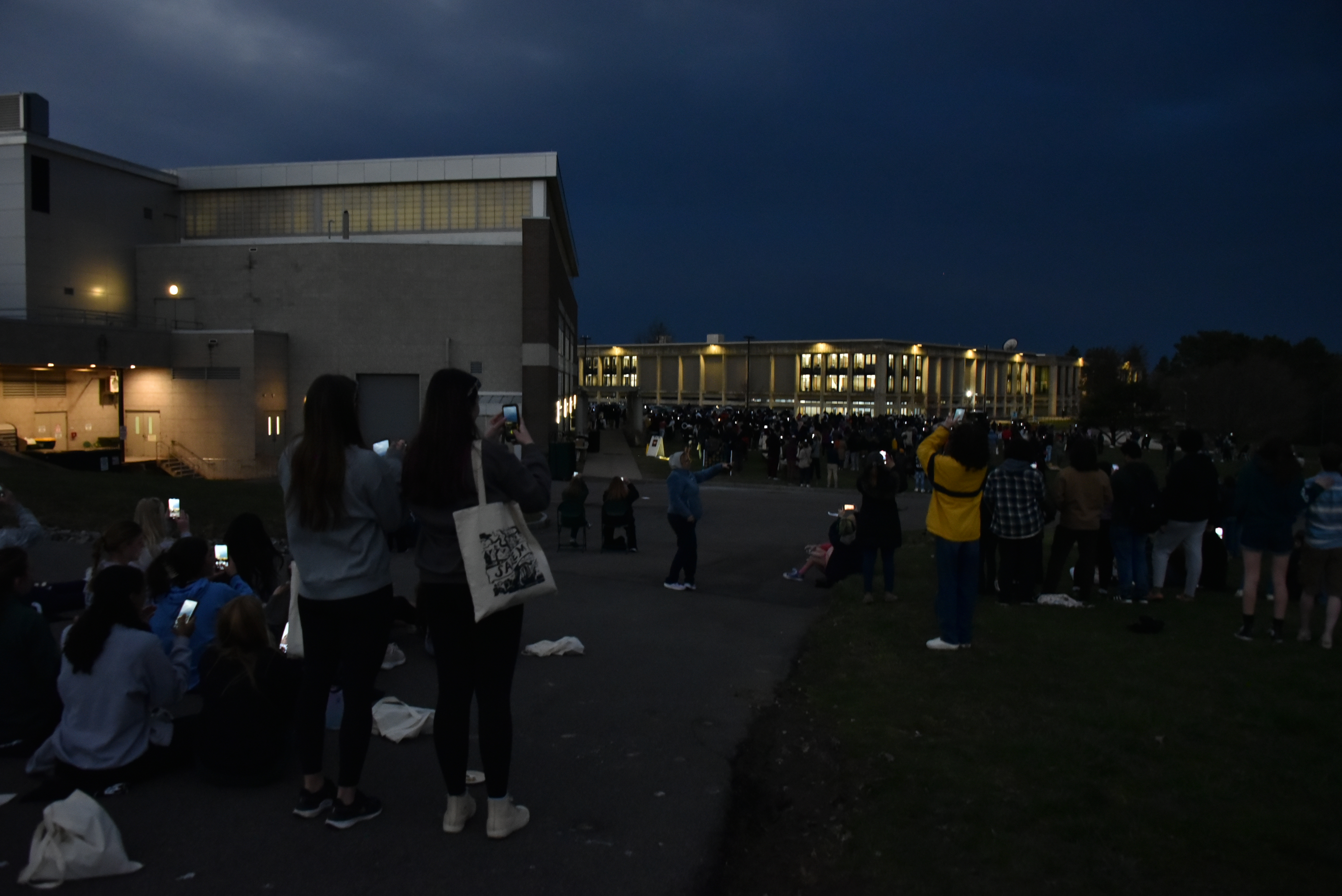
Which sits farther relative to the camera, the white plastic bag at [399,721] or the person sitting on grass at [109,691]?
the white plastic bag at [399,721]

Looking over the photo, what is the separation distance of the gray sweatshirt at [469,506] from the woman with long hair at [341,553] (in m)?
0.13

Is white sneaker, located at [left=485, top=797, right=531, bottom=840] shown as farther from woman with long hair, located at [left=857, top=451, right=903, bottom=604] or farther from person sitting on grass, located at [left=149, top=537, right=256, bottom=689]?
woman with long hair, located at [left=857, top=451, right=903, bottom=604]

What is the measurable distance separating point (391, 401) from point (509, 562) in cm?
3125

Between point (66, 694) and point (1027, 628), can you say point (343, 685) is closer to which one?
point (66, 694)

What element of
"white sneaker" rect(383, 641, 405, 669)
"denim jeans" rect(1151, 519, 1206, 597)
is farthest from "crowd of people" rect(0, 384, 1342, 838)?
"denim jeans" rect(1151, 519, 1206, 597)

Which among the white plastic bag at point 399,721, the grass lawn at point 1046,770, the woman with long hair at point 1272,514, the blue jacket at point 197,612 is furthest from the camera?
the woman with long hair at point 1272,514

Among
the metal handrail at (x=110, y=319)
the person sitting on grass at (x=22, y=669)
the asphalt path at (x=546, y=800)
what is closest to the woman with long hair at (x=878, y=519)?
the asphalt path at (x=546, y=800)

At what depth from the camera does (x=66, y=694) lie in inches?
164

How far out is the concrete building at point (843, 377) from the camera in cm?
10650

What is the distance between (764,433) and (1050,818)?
128ft

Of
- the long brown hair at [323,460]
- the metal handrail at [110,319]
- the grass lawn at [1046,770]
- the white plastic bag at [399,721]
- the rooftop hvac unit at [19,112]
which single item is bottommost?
the grass lawn at [1046,770]

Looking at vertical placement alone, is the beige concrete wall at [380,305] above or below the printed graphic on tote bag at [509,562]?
above

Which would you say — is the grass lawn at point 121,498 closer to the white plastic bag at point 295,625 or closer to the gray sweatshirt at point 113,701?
the gray sweatshirt at point 113,701

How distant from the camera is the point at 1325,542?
283 inches
